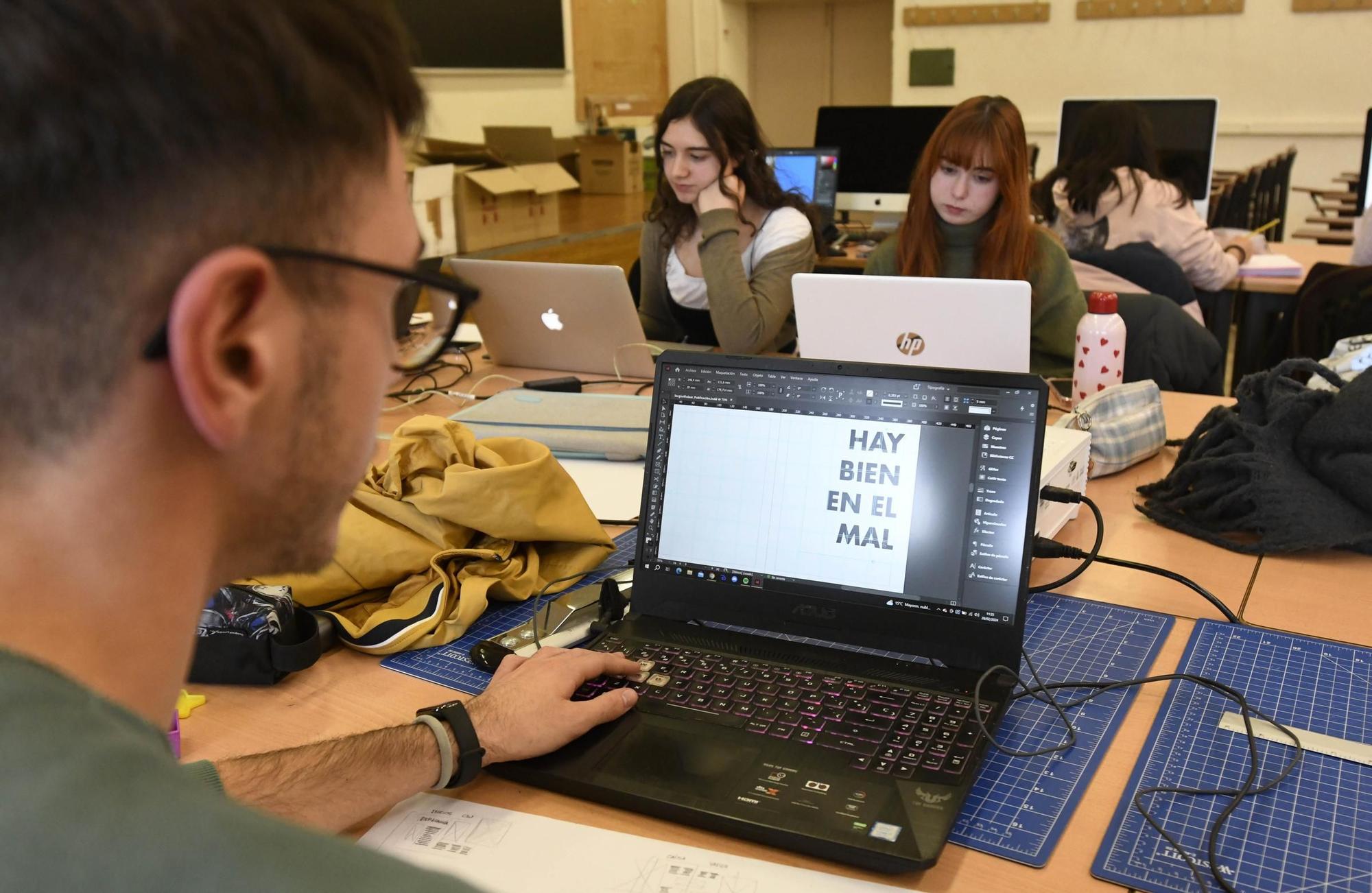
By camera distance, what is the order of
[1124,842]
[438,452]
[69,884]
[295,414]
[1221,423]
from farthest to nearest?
[1221,423] → [438,452] → [1124,842] → [295,414] → [69,884]

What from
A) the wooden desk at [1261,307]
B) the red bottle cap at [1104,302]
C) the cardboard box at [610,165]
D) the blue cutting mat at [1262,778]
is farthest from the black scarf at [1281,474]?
the cardboard box at [610,165]

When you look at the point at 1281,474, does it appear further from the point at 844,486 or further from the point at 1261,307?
the point at 1261,307

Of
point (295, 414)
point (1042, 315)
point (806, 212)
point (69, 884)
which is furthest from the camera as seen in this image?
point (806, 212)

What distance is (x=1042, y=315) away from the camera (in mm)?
2527

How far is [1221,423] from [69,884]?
1580 millimetres

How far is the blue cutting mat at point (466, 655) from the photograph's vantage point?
45.7 inches

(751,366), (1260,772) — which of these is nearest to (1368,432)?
(1260,772)

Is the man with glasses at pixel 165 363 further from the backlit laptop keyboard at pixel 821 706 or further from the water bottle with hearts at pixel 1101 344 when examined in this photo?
the water bottle with hearts at pixel 1101 344

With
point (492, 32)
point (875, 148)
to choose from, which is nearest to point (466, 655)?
point (875, 148)

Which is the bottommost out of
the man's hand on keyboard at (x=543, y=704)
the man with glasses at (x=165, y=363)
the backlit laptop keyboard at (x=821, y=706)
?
the backlit laptop keyboard at (x=821, y=706)

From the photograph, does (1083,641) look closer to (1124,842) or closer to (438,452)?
(1124,842)

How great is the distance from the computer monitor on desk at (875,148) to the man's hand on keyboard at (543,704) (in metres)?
3.67

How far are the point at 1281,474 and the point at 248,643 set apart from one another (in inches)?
50.6

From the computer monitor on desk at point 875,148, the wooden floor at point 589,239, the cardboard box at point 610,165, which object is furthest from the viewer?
the cardboard box at point 610,165
